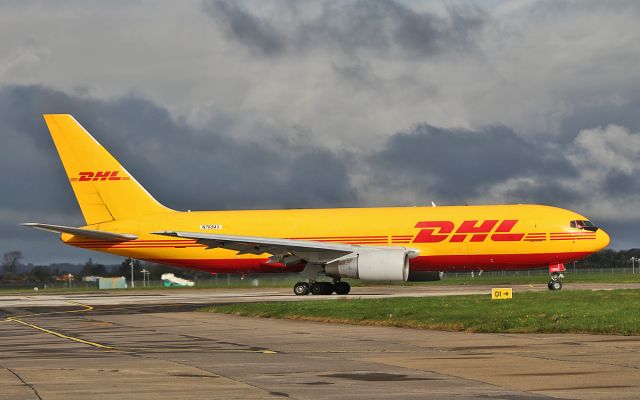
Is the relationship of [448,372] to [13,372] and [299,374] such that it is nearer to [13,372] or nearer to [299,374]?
[299,374]

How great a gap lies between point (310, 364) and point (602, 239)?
3466cm

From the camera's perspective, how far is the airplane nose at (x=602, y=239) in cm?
4869

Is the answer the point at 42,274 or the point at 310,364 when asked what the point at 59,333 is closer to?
the point at 310,364

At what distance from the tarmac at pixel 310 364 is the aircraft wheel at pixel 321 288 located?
21.2m

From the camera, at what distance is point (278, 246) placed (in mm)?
47156

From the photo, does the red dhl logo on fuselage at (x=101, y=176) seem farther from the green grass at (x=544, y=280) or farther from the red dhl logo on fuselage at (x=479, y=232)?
the green grass at (x=544, y=280)

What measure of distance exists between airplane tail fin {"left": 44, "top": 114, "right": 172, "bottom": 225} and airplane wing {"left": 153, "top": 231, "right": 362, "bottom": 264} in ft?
29.9

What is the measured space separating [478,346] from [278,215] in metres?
32.7

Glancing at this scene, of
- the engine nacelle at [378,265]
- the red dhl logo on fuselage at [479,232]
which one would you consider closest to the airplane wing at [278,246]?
the engine nacelle at [378,265]

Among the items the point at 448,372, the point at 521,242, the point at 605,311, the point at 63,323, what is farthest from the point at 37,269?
the point at 448,372

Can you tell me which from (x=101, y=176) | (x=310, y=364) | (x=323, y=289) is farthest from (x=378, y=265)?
(x=310, y=364)

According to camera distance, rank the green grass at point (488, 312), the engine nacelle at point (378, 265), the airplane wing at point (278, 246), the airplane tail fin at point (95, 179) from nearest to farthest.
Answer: the green grass at point (488, 312)
the engine nacelle at point (378, 265)
the airplane wing at point (278, 246)
the airplane tail fin at point (95, 179)

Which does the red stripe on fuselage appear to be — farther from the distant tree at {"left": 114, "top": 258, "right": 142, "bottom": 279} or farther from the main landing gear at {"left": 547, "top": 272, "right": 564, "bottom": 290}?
the distant tree at {"left": 114, "top": 258, "right": 142, "bottom": 279}

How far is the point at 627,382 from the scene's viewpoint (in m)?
13.9
